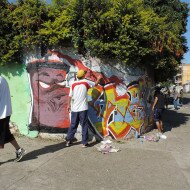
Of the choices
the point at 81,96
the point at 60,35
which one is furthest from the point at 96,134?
the point at 60,35

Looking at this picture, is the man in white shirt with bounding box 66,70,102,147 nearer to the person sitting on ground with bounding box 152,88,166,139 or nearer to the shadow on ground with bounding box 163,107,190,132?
the person sitting on ground with bounding box 152,88,166,139

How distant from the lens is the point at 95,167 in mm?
5836

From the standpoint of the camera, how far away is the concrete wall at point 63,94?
764 centimetres

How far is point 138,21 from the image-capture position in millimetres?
7492

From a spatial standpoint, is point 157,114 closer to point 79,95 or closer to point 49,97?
point 79,95

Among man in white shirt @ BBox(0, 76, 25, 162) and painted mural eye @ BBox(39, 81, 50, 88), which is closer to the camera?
man in white shirt @ BBox(0, 76, 25, 162)

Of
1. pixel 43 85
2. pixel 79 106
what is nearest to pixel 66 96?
pixel 43 85

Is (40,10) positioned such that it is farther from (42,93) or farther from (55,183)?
(55,183)

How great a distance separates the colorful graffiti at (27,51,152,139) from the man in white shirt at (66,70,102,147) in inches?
20.5

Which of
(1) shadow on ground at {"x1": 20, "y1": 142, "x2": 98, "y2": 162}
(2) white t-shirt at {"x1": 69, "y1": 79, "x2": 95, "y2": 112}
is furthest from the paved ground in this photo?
(2) white t-shirt at {"x1": 69, "y1": 79, "x2": 95, "y2": 112}

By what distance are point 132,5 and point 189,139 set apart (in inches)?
163

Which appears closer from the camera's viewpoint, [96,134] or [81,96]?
[81,96]

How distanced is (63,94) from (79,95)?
0.80m

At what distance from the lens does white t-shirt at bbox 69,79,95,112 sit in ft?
23.0
